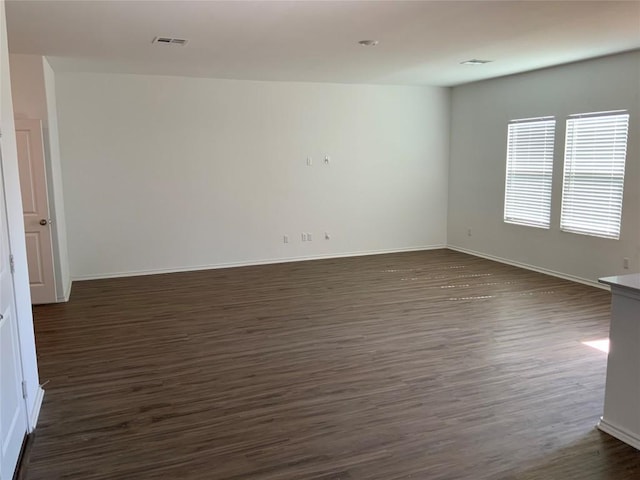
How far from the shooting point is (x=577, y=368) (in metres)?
3.71

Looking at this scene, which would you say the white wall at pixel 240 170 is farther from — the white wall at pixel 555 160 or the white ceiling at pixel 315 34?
the white ceiling at pixel 315 34

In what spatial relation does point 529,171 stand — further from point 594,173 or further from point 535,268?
point 535,268

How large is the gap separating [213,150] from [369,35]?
3375 millimetres

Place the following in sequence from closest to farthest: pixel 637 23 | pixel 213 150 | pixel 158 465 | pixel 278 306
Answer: pixel 158 465
pixel 637 23
pixel 278 306
pixel 213 150

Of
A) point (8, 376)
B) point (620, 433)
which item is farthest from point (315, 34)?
point (620, 433)

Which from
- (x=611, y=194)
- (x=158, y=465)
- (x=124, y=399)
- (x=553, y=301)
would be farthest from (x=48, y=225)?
(x=611, y=194)

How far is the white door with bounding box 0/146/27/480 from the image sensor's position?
236 centimetres

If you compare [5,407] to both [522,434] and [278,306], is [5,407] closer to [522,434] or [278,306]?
[522,434]

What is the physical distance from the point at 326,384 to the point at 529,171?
489cm

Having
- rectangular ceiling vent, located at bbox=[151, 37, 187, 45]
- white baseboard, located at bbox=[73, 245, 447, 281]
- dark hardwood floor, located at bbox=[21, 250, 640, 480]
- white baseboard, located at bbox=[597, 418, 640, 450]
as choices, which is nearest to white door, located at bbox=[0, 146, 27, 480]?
dark hardwood floor, located at bbox=[21, 250, 640, 480]

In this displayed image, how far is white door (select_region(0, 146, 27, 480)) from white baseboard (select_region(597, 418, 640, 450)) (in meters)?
3.13

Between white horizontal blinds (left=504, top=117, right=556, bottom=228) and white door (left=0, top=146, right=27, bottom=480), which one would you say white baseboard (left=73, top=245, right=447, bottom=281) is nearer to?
white horizontal blinds (left=504, top=117, right=556, bottom=228)

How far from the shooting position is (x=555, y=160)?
6.47 metres

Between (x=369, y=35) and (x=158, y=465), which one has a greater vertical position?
(x=369, y=35)
